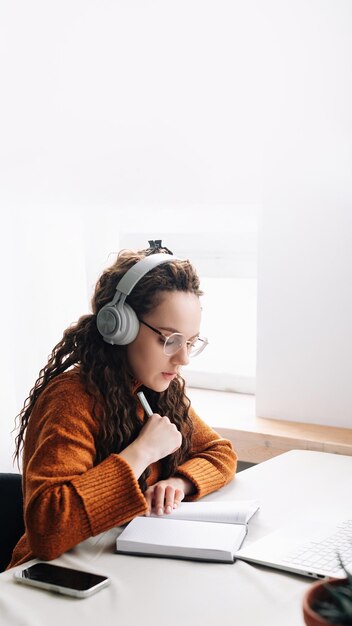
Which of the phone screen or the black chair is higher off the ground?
the phone screen

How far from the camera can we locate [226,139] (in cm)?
249

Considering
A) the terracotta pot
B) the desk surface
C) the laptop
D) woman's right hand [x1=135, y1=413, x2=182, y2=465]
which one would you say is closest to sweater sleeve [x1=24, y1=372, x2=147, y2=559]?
woman's right hand [x1=135, y1=413, x2=182, y2=465]

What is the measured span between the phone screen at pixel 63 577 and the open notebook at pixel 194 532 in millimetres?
118

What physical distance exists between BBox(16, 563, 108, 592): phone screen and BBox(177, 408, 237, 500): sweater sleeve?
45cm

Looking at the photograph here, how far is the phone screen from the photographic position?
125 centimetres

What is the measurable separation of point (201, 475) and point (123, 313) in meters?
0.40

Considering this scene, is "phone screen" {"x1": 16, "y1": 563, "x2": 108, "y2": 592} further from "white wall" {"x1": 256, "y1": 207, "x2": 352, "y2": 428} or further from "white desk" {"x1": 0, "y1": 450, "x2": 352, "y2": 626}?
"white wall" {"x1": 256, "y1": 207, "x2": 352, "y2": 428}

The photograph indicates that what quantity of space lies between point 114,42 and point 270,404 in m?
1.23

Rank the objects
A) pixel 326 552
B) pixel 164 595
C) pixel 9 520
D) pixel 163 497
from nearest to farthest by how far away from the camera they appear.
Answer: pixel 164 595 < pixel 326 552 < pixel 163 497 < pixel 9 520

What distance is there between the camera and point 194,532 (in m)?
1.43

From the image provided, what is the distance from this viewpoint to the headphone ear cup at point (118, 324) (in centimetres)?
160

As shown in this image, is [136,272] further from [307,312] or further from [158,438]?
[307,312]

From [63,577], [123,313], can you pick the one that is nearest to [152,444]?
[123,313]

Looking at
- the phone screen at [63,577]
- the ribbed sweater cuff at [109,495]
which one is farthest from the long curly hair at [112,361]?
the phone screen at [63,577]
